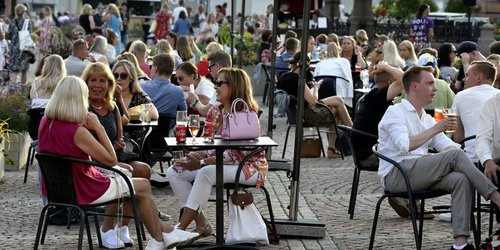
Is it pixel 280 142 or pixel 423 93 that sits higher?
pixel 423 93

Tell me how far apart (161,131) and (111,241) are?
333 centimetres

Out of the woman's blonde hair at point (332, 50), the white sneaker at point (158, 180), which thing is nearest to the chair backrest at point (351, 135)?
the white sneaker at point (158, 180)

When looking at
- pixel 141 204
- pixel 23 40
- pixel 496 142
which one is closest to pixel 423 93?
pixel 496 142

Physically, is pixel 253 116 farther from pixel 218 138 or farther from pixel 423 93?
pixel 423 93

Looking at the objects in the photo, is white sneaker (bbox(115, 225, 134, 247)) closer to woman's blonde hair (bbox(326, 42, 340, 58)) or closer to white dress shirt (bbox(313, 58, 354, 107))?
white dress shirt (bbox(313, 58, 354, 107))

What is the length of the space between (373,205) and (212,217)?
167 cm

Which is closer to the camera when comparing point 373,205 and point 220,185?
point 220,185

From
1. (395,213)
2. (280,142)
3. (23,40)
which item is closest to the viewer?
(395,213)

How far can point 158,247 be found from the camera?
30.3ft

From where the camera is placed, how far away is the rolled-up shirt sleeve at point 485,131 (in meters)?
9.24

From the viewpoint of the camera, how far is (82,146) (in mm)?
8930

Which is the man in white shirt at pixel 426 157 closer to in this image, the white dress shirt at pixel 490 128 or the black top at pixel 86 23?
the white dress shirt at pixel 490 128

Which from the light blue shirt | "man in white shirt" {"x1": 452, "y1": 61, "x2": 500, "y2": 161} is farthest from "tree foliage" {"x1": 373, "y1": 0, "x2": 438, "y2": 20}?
"man in white shirt" {"x1": 452, "y1": 61, "x2": 500, "y2": 161}

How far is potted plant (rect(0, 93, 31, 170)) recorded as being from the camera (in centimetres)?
1454
